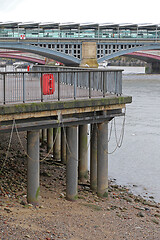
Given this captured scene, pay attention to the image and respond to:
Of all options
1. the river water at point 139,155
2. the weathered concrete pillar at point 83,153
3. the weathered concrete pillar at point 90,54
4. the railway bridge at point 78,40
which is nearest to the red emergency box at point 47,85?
the weathered concrete pillar at point 83,153

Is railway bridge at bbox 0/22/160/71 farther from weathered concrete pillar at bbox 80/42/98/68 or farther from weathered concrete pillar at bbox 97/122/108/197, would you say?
weathered concrete pillar at bbox 97/122/108/197

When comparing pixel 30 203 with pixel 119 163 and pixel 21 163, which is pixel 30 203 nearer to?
pixel 21 163

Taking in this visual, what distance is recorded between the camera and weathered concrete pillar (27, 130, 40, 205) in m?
12.2

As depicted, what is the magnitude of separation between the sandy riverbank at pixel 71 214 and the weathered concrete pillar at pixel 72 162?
27cm

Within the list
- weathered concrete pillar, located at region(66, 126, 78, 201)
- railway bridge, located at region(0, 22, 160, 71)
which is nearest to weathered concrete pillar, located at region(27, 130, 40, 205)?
weathered concrete pillar, located at region(66, 126, 78, 201)

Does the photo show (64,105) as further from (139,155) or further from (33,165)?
(139,155)

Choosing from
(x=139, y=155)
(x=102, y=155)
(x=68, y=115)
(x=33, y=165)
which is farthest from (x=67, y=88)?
(x=139, y=155)

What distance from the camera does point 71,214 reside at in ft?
38.9

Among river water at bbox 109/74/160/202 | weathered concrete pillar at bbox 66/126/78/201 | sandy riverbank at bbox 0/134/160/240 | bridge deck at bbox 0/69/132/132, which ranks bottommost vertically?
river water at bbox 109/74/160/202

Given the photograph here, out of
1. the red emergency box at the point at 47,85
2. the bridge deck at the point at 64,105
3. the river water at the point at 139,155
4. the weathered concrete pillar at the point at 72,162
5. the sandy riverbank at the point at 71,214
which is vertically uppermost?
the red emergency box at the point at 47,85

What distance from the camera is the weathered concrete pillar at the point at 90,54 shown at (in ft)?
215

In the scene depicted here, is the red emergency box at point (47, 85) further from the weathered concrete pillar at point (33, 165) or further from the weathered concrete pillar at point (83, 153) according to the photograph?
the weathered concrete pillar at point (83, 153)

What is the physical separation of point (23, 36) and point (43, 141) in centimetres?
3983

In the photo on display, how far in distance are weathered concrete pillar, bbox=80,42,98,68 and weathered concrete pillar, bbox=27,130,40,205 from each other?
53.3 metres
